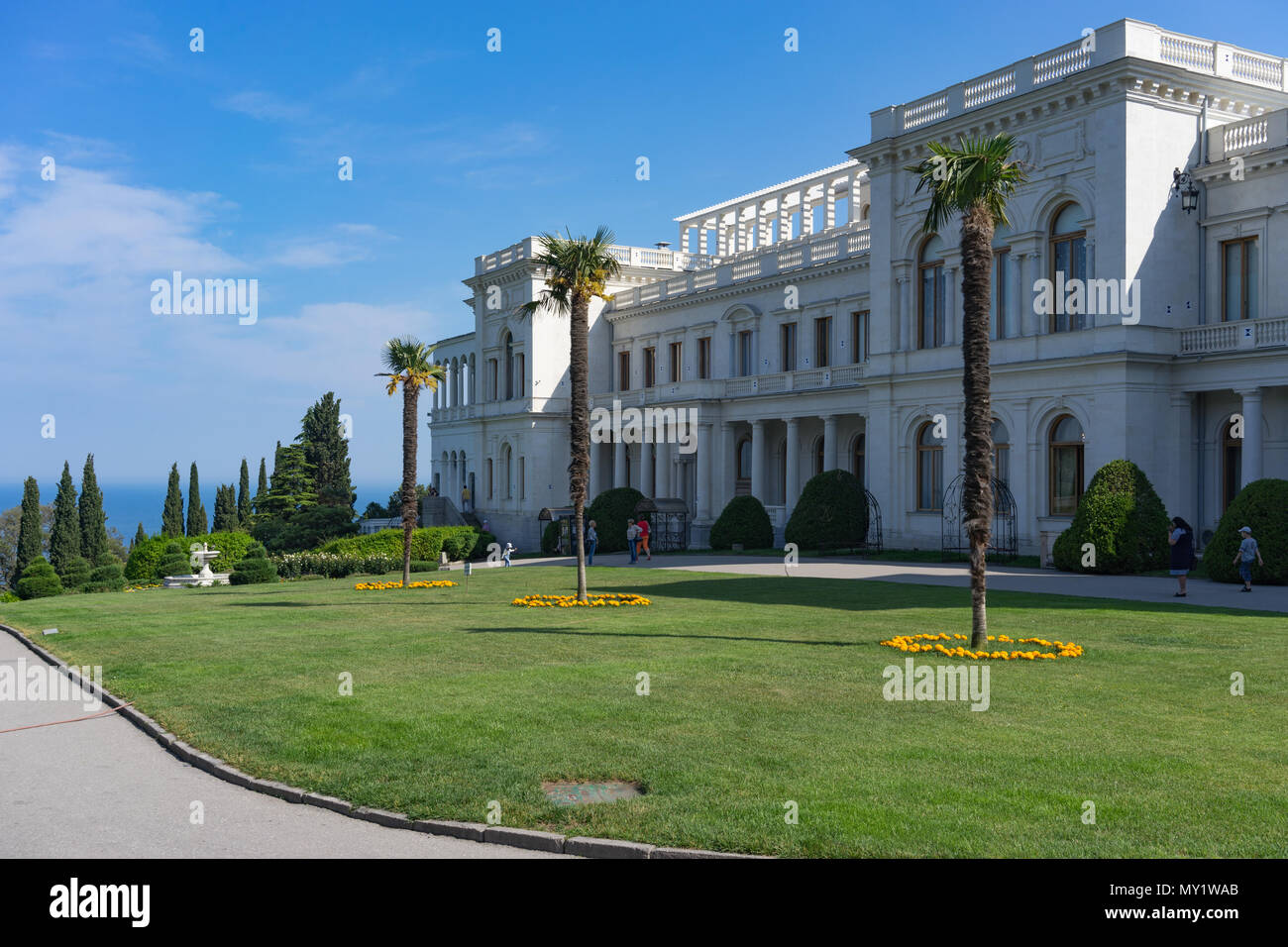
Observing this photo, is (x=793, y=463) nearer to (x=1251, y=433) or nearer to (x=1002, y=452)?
(x=1002, y=452)

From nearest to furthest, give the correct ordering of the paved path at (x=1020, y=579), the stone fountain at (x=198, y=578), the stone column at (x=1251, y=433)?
the paved path at (x=1020, y=579), the stone column at (x=1251, y=433), the stone fountain at (x=198, y=578)

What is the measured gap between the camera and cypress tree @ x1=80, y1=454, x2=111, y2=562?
3199 inches

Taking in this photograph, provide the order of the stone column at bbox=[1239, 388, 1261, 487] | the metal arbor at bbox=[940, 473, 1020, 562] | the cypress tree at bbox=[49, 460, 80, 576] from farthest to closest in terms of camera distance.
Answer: the cypress tree at bbox=[49, 460, 80, 576]
the metal arbor at bbox=[940, 473, 1020, 562]
the stone column at bbox=[1239, 388, 1261, 487]

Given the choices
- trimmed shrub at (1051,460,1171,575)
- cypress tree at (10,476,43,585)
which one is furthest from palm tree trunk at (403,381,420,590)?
cypress tree at (10,476,43,585)

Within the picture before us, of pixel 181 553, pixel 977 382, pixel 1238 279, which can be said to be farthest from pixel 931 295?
pixel 181 553

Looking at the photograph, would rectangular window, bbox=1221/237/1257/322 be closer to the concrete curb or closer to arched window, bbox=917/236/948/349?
arched window, bbox=917/236/948/349

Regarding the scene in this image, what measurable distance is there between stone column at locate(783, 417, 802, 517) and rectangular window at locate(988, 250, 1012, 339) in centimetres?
1444

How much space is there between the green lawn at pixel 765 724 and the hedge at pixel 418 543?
1344 inches

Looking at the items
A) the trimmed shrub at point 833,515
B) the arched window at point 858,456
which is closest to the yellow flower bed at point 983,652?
the trimmed shrub at point 833,515

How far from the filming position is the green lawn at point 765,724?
28.5ft

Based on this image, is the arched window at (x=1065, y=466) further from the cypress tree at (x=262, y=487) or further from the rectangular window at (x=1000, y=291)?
the cypress tree at (x=262, y=487)

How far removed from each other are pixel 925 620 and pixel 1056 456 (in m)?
18.8
